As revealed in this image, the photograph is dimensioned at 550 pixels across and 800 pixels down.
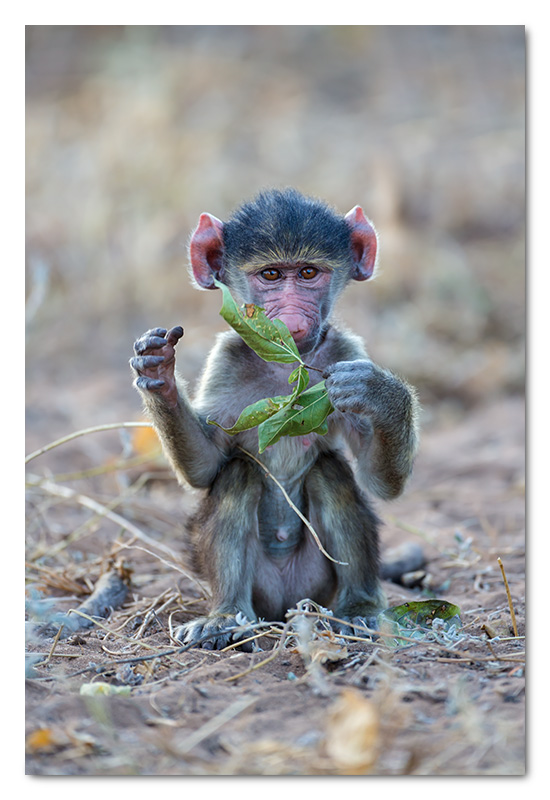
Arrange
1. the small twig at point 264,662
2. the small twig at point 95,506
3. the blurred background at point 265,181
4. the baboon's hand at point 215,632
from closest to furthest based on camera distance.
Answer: the small twig at point 264,662, the baboon's hand at point 215,632, the small twig at point 95,506, the blurred background at point 265,181

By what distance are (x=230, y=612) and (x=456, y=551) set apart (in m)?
1.68

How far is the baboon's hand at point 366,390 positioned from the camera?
124 inches

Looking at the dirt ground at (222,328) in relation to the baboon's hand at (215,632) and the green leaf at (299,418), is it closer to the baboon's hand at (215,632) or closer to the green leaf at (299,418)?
the baboon's hand at (215,632)

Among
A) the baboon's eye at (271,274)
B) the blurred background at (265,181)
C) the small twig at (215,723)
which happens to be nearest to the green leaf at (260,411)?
the baboon's eye at (271,274)

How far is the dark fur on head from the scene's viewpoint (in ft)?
11.5

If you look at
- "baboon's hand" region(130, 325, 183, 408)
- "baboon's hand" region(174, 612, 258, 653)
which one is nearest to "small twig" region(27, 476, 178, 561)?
"baboon's hand" region(174, 612, 258, 653)

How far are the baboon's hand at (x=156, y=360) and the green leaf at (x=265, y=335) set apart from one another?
0.23m

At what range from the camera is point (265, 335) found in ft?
10.4

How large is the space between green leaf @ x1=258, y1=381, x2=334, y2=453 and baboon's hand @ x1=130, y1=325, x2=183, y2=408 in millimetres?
396

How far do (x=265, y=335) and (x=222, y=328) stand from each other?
5.01 m

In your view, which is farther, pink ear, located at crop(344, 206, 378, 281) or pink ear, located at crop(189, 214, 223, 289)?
pink ear, located at crop(344, 206, 378, 281)

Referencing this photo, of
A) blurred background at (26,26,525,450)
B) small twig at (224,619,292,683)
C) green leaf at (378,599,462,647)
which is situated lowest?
small twig at (224,619,292,683)

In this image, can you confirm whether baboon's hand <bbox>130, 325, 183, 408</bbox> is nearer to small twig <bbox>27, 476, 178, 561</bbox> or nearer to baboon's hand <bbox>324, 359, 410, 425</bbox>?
baboon's hand <bbox>324, 359, 410, 425</bbox>
